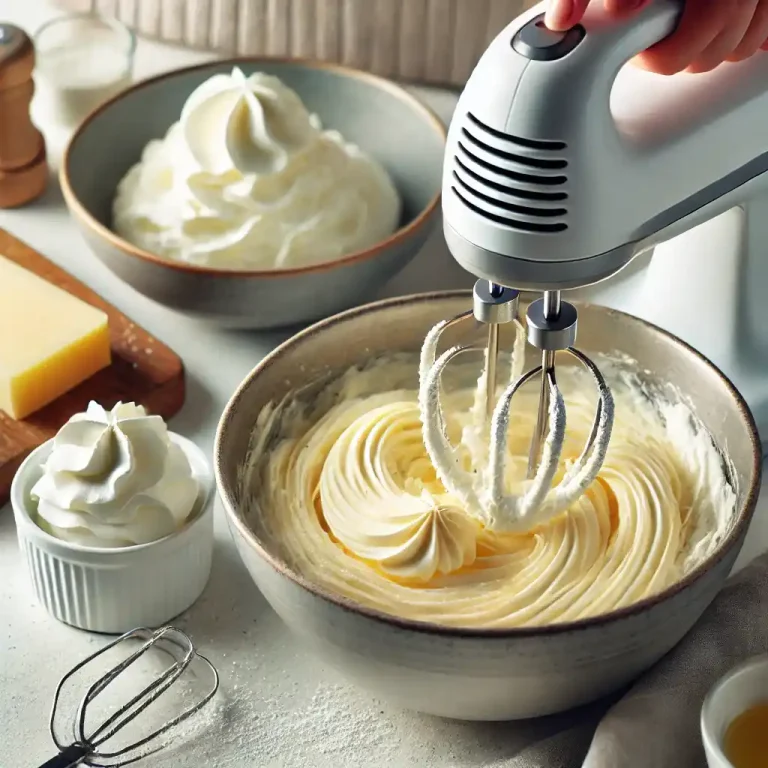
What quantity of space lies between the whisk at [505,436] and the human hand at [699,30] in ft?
0.40

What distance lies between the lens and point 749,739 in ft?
2.06

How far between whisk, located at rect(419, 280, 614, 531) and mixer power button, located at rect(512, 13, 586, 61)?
13 cm

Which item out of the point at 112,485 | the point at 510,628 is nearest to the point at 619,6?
the point at 510,628

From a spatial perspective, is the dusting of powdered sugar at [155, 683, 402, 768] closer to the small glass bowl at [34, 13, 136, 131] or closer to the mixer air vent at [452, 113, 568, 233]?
the mixer air vent at [452, 113, 568, 233]

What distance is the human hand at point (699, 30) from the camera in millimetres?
535

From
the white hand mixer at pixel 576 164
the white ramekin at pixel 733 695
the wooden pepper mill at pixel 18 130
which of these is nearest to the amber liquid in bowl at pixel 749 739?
the white ramekin at pixel 733 695

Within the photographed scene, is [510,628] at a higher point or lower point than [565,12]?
lower

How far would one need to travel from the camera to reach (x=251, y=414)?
2.55 ft

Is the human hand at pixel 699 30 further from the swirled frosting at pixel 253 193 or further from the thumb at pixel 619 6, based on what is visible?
the swirled frosting at pixel 253 193

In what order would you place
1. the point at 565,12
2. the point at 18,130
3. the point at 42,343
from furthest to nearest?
the point at 18,130 < the point at 42,343 < the point at 565,12

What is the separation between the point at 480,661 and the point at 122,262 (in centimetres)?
45

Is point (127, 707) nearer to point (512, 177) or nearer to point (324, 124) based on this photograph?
point (512, 177)

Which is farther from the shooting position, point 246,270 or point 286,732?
point 246,270

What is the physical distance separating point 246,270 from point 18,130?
0.30 meters
